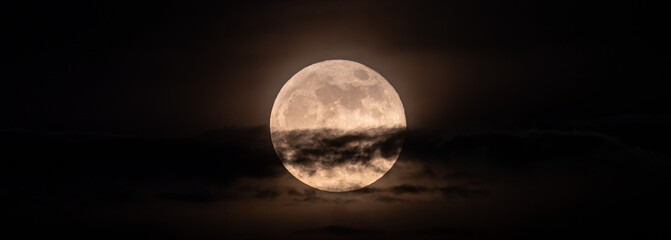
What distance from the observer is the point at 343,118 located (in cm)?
2008

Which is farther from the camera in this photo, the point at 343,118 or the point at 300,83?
the point at 300,83

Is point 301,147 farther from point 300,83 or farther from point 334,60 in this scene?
point 334,60

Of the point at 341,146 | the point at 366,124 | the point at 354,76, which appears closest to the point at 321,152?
the point at 341,146

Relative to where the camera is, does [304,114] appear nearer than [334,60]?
Yes

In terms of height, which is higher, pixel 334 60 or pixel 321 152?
pixel 334 60

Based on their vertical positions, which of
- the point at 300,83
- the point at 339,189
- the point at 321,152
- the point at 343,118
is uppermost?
the point at 300,83

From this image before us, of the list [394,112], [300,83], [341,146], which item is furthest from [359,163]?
A: [300,83]

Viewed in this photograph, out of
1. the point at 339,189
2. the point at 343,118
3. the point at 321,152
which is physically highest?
the point at 343,118

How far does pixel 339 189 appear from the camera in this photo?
21625 millimetres

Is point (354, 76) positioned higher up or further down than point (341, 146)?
higher up

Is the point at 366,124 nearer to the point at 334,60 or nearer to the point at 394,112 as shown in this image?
the point at 394,112

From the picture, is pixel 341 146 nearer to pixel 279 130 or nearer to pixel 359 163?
pixel 359 163

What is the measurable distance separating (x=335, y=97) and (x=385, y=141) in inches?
114

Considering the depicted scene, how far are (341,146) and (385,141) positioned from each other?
211cm
